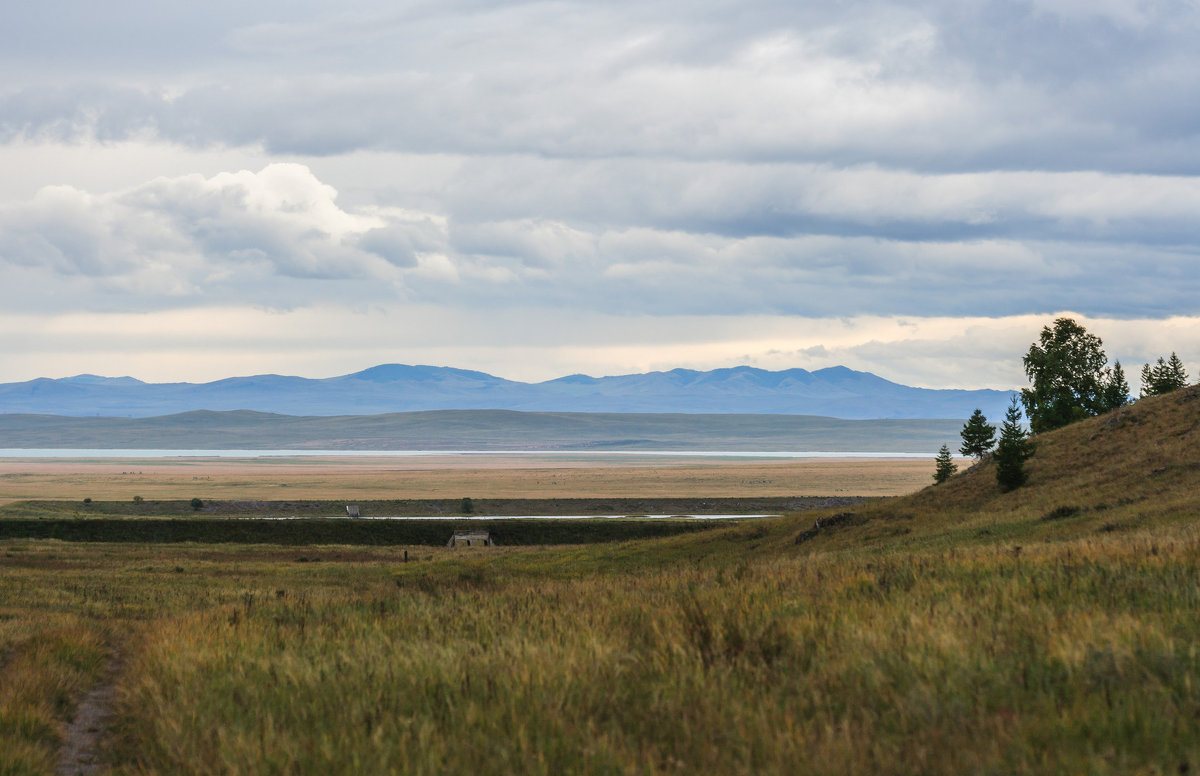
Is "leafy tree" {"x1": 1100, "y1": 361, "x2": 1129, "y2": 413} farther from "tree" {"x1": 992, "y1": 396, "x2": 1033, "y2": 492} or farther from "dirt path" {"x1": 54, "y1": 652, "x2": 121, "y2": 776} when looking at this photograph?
"dirt path" {"x1": 54, "y1": 652, "x2": 121, "y2": 776}

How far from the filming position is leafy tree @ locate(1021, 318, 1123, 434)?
84.2 m

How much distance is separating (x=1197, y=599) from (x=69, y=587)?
3237 cm

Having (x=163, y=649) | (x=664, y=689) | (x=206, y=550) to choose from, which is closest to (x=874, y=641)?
(x=664, y=689)

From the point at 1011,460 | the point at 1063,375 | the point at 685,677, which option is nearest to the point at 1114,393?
the point at 1063,375

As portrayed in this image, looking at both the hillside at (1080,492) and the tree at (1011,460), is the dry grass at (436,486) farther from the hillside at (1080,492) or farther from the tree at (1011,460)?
the tree at (1011,460)

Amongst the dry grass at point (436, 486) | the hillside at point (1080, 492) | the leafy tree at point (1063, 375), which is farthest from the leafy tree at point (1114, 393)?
the dry grass at point (436, 486)

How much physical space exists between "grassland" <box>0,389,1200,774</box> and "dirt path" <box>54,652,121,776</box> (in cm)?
16

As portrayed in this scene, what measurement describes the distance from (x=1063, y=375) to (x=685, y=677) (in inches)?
3410

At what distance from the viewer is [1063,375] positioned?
85.5 meters

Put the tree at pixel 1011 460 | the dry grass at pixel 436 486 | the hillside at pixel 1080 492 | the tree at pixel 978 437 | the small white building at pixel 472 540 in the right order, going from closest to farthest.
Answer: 1. the hillside at pixel 1080 492
2. the tree at pixel 1011 460
3. the tree at pixel 978 437
4. the small white building at pixel 472 540
5. the dry grass at pixel 436 486

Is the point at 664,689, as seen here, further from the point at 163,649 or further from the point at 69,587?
the point at 69,587

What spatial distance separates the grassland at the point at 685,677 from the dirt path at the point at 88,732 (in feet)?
0.54

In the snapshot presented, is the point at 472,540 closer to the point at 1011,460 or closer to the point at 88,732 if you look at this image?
the point at 1011,460

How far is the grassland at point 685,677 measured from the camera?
6.68 m
